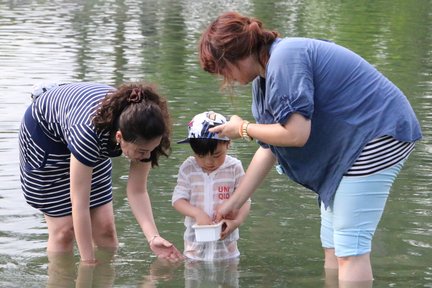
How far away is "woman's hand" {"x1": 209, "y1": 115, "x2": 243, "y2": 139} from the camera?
5.45m

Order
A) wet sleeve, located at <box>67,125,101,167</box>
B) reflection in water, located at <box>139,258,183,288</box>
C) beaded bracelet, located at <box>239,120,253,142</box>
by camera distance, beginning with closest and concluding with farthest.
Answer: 1. beaded bracelet, located at <box>239,120,253,142</box>
2. wet sleeve, located at <box>67,125,101,167</box>
3. reflection in water, located at <box>139,258,183,288</box>

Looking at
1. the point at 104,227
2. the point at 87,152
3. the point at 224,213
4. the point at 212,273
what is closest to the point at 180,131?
the point at 104,227

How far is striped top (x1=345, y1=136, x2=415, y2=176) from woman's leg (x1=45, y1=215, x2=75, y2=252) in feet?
6.68

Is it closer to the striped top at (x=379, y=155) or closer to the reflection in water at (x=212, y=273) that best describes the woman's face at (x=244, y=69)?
the striped top at (x=379, y=155)

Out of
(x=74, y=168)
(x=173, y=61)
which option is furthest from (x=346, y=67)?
(x=173, y=61)

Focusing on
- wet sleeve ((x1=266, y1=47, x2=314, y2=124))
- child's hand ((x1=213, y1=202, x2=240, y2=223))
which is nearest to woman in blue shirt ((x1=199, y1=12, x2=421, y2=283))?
wet sleeve ((x1=266, y1=47, x2=314, y2=124))

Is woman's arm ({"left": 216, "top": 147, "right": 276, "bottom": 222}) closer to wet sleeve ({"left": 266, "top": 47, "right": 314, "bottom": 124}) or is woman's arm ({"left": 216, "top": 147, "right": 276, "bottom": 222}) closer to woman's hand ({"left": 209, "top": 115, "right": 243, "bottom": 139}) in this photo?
woman's hand ({"left": 209, "top": 115, "right": 243, "bottom": 139})

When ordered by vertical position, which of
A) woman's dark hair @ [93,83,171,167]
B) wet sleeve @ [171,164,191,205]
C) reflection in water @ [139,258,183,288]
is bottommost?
reflection in water @ [139,258,183,288]

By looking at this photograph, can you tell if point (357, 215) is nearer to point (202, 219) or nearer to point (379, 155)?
point (379, 155)

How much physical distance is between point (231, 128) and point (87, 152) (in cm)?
84

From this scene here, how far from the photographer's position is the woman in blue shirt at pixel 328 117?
5172 mm

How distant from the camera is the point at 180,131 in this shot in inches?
428

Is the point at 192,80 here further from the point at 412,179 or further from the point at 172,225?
the point at 172,225

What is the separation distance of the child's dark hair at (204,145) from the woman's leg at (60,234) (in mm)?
900
